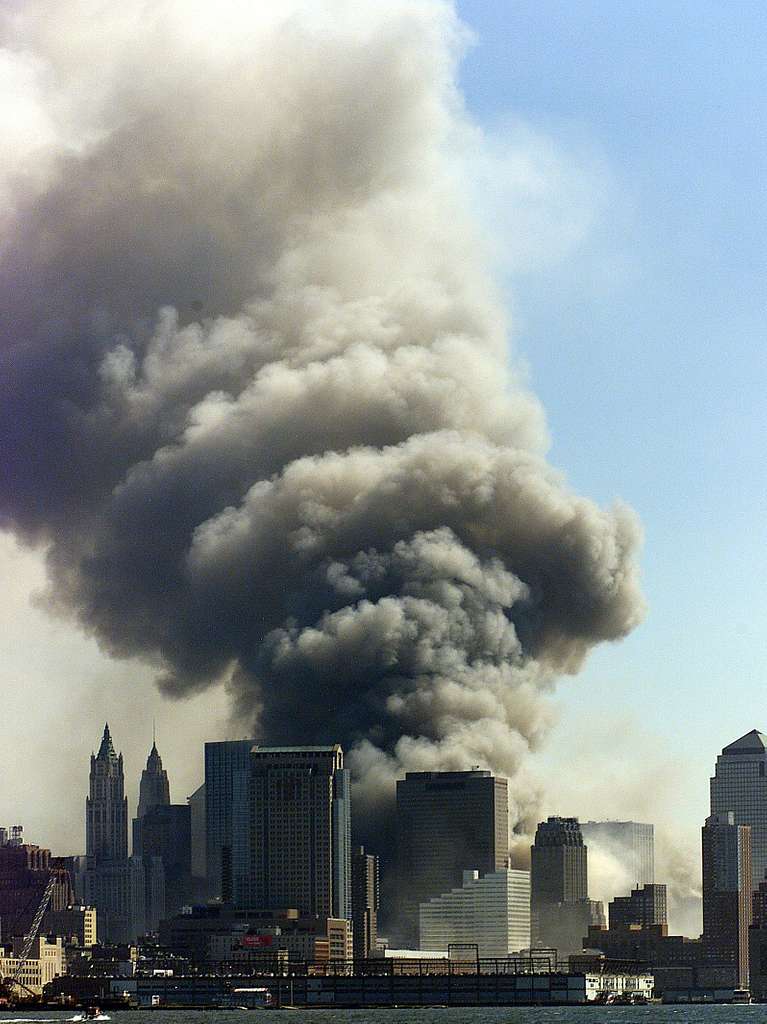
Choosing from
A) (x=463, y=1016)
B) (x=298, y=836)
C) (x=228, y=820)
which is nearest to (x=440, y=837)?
(x=298, y=836)

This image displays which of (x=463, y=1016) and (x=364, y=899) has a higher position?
(x=364, y=899)

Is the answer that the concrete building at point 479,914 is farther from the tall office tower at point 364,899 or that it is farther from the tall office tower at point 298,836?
the tall office tower at point 298,836

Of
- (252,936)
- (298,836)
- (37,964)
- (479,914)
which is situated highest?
(298,836)

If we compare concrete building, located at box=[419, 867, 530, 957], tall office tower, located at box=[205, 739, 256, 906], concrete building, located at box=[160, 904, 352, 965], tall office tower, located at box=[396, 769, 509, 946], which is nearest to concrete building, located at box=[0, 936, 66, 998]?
concrete building, located at box=[160, 904, 352, 965]

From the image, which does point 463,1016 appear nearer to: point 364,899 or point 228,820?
point 364,899

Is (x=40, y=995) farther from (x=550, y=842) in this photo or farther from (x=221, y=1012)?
(x=550, y=842)

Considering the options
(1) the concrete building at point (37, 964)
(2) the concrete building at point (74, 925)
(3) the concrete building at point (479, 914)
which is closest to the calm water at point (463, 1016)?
(1) the concrete building at point (37, 964)

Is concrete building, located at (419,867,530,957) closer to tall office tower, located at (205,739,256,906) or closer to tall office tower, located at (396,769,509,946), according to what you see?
tall office tower, located at (396,769,509,946)
